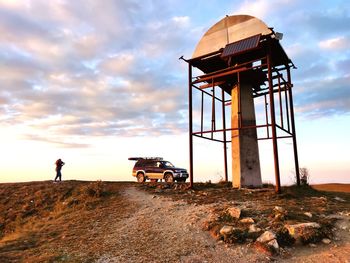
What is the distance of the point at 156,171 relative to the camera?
82.6ft

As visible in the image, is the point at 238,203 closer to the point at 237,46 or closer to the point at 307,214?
the point at 307,214

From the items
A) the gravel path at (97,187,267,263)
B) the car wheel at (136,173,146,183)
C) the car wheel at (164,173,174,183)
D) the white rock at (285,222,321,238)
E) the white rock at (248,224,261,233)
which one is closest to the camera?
the gravel path at (97,187,267,263)

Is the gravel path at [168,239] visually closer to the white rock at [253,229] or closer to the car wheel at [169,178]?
the white rock at [253,229]

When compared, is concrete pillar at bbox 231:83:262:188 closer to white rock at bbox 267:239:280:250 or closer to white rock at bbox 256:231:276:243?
white rock at bbox 256:231:276:243

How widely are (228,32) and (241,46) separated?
6.31 ft

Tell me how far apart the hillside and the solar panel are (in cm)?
795

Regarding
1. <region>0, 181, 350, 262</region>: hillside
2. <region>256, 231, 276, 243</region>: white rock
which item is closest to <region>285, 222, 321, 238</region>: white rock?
<region>0, 181, 350, 262</region>: hillside

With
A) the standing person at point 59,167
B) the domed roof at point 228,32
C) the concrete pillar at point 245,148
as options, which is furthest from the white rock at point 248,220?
the standing person at point 59,167

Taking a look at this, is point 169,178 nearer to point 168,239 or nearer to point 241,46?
point 241,46

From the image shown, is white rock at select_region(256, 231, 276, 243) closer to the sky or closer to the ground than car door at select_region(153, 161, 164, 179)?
closer to the ground

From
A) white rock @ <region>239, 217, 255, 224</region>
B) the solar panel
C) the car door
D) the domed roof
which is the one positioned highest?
the domed roof

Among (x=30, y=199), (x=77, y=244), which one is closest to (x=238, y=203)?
(x=77, y=244)

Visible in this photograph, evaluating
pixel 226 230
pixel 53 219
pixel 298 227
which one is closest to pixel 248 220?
pixel 226 230

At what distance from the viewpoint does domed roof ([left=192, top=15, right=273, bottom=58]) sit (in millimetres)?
18656
